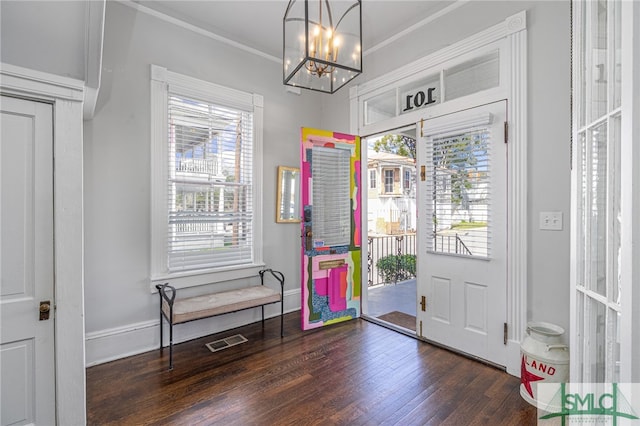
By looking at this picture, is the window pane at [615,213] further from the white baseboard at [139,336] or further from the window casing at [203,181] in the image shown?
the white baseboard at [139,336]

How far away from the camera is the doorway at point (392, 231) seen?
4228 millimetres

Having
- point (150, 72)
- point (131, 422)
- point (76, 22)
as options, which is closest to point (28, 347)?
point (131, 422)

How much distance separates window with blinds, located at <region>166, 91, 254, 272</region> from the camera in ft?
10.0

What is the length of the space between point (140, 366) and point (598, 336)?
121 inches

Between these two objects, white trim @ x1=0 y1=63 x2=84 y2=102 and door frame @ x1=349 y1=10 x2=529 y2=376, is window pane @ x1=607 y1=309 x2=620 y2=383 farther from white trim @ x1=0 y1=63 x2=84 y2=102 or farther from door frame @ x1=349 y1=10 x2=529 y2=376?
white trim @ x1=0 y1=63 x2=84 y2=102

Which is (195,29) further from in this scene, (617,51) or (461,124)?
(617,51)

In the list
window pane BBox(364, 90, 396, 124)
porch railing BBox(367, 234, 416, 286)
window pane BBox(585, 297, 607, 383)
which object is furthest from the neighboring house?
window pane BBox(585, 297, 607, 383)

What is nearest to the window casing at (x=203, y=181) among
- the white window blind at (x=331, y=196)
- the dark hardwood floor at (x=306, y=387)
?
the white window blind at (x=331, y=196)

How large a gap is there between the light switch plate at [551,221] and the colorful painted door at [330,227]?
6.09 ft

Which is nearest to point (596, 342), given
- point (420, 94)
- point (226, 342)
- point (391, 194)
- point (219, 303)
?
point (420, 94)

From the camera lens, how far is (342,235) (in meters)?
3.63

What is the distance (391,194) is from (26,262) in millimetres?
9739

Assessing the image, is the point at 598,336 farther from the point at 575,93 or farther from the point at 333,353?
the point at 333,353

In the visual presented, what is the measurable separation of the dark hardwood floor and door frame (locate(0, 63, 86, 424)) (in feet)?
1.64
